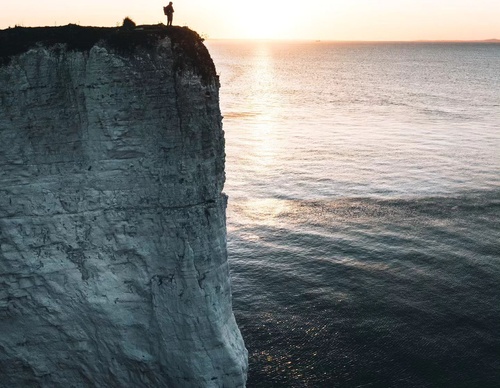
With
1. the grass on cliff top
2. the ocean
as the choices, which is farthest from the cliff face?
the ocean

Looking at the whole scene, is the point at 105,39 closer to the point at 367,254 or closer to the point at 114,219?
the point at 114,219

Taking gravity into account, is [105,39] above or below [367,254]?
above

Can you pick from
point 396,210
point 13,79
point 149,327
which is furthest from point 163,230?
point 396,210

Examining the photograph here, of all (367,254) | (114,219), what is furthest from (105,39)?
A: (367,254)

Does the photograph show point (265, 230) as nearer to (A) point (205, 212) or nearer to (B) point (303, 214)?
(B) point (303, 214)

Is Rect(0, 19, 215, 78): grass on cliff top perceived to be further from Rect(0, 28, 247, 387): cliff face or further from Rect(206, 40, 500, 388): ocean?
Rect(206, 40, 500, 388): ocean

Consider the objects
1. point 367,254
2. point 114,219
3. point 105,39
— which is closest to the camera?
point 105,39
